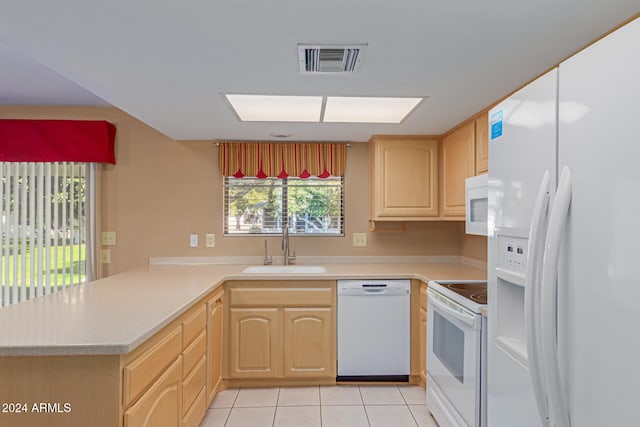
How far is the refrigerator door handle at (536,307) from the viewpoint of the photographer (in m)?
0.95

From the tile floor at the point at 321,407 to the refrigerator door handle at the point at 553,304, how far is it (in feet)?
5.27

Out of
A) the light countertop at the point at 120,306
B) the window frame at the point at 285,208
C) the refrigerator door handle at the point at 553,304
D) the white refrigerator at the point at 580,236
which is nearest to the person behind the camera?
the white refrigerator at the point at 580,236

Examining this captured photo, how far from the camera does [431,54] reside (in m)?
1.62

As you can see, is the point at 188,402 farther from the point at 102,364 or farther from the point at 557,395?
the point at 557,395

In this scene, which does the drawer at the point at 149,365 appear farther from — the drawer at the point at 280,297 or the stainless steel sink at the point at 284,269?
the stainless steel sink at the point at 284,269

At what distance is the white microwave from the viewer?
6.79ft

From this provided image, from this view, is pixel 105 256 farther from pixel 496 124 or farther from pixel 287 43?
pixel 496 124

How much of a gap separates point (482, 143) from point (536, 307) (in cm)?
173

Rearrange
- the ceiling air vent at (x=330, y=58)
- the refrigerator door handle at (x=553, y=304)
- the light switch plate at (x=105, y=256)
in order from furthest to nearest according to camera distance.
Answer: the light switch plate at (x=105, y=256), the ceiling air vent at (x=330, y=58), the refrigerator door handle at (x=553, y=304)

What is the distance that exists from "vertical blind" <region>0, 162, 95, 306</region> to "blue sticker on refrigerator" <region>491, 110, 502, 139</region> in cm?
321

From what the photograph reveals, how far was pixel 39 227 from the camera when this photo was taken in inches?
120

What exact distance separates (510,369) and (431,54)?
1.32 meters

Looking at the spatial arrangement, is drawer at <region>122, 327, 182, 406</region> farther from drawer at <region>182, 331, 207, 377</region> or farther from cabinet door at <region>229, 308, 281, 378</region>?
cabinet door at <region>229, 308, 281, 378</region>

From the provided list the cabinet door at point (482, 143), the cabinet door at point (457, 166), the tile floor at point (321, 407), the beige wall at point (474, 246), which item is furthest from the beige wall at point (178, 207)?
the tile floor at point (321, 407)
